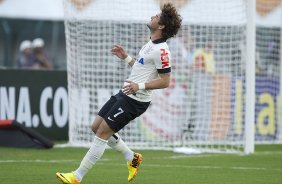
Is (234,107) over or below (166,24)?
below

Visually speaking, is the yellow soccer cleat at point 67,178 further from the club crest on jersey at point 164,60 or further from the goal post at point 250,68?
the goal post at point 250,68

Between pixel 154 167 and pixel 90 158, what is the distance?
8.77 ft

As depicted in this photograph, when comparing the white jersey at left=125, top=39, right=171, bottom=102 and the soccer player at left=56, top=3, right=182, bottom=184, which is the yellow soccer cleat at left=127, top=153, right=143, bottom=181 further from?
the white jersey at left=125, top=39, right=171, bottom=102

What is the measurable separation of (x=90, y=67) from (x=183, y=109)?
82.3 inches

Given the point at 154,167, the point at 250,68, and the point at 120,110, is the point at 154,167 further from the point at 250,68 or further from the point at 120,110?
the point at 250,68

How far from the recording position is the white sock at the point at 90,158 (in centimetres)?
1059

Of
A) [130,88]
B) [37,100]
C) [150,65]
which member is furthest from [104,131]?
[37,100]

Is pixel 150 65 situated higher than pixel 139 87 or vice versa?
pixel 150 65

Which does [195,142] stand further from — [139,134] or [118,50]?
[118,50]

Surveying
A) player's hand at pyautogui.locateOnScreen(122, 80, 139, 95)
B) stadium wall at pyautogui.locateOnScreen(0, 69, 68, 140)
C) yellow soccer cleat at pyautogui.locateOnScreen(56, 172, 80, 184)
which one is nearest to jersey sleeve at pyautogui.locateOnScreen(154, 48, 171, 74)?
player's hand at pyautogui.locateOnScreen(122, 80, 139, 95)

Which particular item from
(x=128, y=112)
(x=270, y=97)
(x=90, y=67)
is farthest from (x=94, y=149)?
(x=270, y=97)

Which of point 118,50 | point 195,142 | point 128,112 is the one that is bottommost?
point 195,142

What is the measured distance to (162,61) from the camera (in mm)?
10992

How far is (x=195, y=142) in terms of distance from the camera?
17766 millimetres
